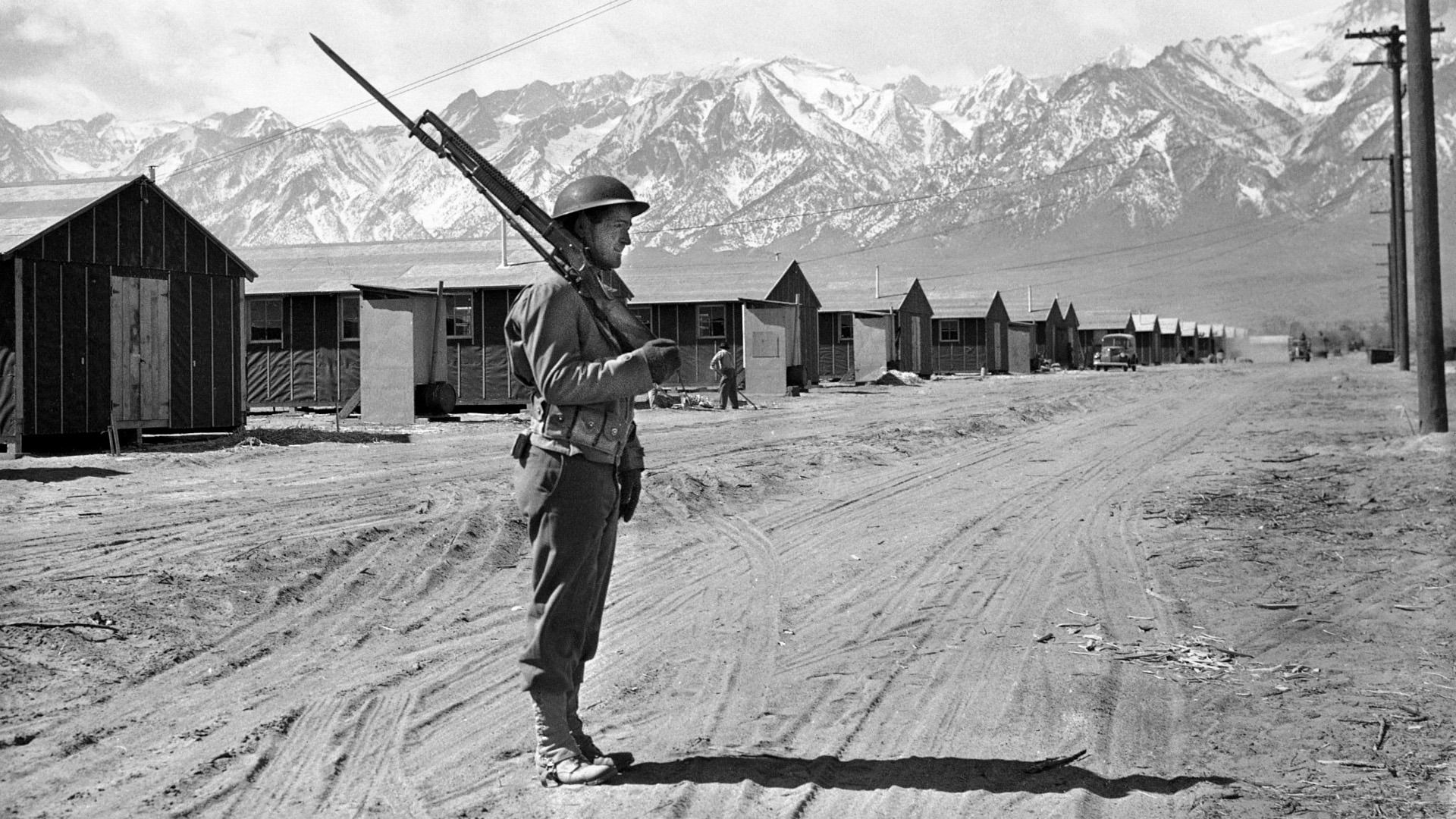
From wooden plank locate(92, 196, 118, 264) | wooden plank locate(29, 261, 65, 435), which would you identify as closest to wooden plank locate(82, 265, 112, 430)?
wooden plank locate(92, 196, 118, 264)

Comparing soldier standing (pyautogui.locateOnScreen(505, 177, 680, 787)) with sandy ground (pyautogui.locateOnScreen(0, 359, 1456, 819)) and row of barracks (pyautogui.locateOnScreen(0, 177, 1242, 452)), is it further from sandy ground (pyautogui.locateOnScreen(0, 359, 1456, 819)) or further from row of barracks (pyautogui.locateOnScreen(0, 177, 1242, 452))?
row of barracks (pyautogui.locateOnScreen(0, 177, 1242, 452))

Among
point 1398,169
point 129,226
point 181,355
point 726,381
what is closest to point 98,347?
point 181,355

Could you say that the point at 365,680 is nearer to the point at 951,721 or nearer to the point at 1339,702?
the point at 951,721

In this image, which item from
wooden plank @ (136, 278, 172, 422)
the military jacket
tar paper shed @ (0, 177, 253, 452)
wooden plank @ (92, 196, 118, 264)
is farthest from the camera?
wooden plank @ (136, 278, 172, 422)

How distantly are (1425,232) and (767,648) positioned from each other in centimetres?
1510

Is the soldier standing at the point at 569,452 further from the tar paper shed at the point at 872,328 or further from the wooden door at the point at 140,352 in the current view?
the tar paper shed at the point at 872,328

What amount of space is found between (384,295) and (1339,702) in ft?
66.0

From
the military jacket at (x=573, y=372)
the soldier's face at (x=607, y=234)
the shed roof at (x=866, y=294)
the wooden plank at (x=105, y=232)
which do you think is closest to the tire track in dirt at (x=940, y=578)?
the military jacket at (x=573, y=372)

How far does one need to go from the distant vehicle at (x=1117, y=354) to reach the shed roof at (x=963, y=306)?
32.8 feet

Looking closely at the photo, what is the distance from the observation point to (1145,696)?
218 inches

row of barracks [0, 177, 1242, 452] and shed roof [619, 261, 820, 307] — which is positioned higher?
shed roof [619, 261, 820, 307]

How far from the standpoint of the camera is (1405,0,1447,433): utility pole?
1706 centimetres

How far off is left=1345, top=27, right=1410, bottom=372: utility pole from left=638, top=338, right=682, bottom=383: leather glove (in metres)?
30.7

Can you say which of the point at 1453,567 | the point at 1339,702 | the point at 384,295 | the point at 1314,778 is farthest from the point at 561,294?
the point at 384,295
